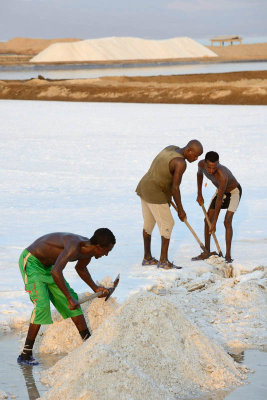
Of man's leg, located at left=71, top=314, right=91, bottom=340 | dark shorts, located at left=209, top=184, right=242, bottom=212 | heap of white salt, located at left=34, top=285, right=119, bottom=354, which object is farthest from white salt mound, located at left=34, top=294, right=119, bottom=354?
dark shorts, located at left=209, top=184, right=242, bottom=212

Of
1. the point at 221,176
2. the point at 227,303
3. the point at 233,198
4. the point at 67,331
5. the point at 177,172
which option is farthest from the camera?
the point at 233,198

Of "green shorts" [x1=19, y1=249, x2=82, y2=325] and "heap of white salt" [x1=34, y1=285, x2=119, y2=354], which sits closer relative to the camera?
"green shorts" [x1=19, y1=249, x2=82, y2=325]

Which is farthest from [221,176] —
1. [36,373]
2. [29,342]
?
[36,373]

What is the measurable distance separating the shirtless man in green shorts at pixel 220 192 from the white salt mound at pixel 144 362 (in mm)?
2314

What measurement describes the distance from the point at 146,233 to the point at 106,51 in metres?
69.2

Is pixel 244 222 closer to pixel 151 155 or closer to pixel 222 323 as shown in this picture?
pixel 222 323

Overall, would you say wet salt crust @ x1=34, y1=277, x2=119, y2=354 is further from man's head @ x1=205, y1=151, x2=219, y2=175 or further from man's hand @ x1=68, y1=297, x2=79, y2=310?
man's head @ x1=205, y1=151, x2=219, y2=175

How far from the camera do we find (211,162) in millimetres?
6359

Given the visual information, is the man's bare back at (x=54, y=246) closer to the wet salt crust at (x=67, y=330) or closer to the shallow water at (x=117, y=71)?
the wet salt crust at (x=67, y=330)

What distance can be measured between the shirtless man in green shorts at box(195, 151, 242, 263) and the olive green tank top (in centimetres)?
33

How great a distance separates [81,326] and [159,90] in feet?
80.3

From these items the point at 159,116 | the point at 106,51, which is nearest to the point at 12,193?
the point at 159,116

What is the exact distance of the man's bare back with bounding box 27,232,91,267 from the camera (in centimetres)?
436

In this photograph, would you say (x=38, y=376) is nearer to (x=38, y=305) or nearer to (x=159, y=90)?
(x=38, y=305)
